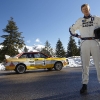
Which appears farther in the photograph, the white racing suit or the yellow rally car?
the yellow rally car

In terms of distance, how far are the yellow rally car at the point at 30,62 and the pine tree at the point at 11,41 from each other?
29.8 metres

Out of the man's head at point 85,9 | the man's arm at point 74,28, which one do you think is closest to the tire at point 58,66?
the man's arm at point 74,28

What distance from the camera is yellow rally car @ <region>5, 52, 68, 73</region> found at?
12.2 m

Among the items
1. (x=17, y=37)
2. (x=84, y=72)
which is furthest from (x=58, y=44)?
(x=84, y=72)

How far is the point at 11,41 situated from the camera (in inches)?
1769

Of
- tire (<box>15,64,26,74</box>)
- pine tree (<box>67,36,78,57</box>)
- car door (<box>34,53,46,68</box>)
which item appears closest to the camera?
tire (<box>15,64,26,74</box>)

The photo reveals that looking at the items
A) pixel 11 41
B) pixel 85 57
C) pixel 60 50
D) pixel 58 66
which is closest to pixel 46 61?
pixel 58 66

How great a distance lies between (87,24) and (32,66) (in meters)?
9.11

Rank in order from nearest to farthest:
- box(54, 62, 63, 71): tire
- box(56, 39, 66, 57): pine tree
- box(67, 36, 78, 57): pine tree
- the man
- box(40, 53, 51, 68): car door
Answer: the man < box(40, 53, 51, 68): car door < box(54, 62, 63, 71): tire < box(67, 36, 78, 57): pine tree < box(56, 39, 66, 57): pine tree

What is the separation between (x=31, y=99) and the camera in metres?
3.71

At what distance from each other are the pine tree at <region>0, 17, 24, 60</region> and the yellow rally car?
97.8 ft

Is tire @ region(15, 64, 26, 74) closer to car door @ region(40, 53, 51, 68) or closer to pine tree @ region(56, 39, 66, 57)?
car door @ region(40, 53, 51, 68)

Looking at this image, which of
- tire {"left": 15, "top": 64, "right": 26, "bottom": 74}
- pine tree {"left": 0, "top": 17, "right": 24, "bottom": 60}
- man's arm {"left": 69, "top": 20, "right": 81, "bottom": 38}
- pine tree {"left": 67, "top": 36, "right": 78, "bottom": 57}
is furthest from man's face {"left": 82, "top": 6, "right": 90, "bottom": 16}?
pine tree {"left": 67, "top": 36, "right": 78, "bottom": 57}

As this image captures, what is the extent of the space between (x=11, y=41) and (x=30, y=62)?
109 feet
